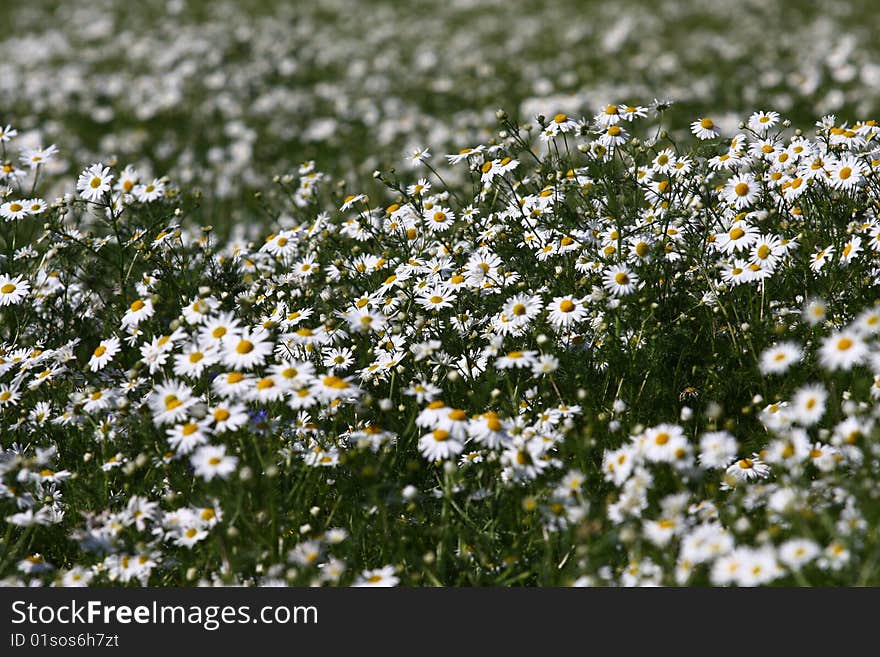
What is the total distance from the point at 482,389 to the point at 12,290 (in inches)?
100

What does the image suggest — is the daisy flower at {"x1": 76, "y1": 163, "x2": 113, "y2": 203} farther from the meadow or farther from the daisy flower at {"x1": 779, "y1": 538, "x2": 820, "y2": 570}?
the daisy flower at {"x1": 779, "y1": 538, "x2": 820, "y2": 570}

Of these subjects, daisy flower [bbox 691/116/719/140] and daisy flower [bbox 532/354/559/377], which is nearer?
daisy flower [bbox 532/354/559/377]

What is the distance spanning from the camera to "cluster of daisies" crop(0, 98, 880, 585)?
313 centimetres

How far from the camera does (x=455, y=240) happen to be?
16.1ft

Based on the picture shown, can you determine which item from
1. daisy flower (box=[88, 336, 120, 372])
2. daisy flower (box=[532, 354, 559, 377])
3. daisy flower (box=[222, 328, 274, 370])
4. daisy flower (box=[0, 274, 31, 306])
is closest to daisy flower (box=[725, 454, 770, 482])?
daisy flower (box=[532, 354, 559, 377])

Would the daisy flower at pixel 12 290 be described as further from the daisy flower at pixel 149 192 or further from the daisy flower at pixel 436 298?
the daisy flower at pixel 436 298

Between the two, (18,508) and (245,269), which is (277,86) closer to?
(245,269)

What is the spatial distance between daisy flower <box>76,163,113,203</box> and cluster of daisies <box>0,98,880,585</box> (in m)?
0.02

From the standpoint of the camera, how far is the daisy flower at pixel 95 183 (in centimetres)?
465

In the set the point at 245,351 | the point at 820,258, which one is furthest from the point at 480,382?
the point at 820,258

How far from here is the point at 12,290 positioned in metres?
4.53

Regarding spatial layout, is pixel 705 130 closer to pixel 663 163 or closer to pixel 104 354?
pixel 663 163

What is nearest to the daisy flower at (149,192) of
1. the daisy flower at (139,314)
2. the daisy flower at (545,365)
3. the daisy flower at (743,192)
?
the daisy flower at (139,314)

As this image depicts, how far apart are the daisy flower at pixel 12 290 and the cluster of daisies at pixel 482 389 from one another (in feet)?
0.06
